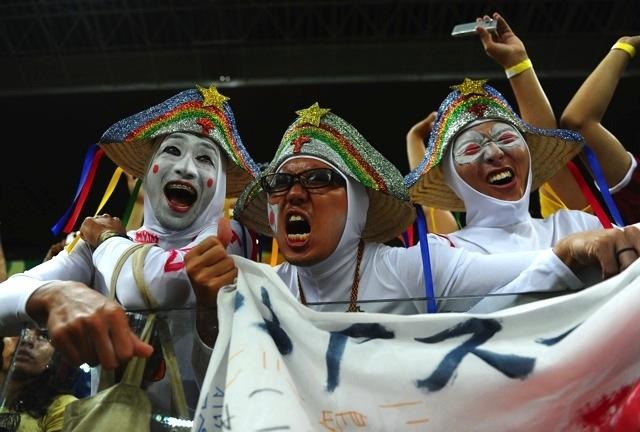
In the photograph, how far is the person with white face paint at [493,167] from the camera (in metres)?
2.10

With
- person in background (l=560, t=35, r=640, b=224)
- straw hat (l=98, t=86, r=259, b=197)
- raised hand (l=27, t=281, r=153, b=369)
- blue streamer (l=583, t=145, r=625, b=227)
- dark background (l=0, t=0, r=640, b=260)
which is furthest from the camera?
dark background (l=0, t=0, r=640, b=260)

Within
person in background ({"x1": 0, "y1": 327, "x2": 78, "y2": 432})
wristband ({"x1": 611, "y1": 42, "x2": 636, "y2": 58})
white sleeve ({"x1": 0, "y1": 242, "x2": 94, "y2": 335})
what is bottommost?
person in background ({"x1": 0, "y1": 327, "x2": 78, "y2": 432})

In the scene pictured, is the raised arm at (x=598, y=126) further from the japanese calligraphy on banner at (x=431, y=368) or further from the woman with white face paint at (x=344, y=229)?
the japanese calligraphy on banner at (x=431, y=368)

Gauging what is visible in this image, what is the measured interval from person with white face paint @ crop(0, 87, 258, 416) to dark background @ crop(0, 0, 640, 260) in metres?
3.57

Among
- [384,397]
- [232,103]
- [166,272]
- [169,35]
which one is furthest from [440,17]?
[384,397]

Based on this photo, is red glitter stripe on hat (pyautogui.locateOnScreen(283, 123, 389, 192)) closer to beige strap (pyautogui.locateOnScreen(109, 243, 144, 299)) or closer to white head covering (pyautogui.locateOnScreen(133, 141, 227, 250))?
white head covering (pyautogui.locateOnScreen(133, 141, 227, 250))

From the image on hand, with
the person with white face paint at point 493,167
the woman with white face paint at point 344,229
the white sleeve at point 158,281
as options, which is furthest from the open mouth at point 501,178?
the white sleeve at point 158,281

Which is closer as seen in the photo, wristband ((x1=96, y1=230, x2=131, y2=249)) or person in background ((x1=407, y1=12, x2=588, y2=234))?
wristband ((x1=96, y1=230, x2=131, y2=249))

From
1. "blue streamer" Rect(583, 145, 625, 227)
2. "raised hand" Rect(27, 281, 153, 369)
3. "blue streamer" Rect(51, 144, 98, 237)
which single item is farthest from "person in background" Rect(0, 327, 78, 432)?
"blue streamer" Rect(583, 145, 625, 227)

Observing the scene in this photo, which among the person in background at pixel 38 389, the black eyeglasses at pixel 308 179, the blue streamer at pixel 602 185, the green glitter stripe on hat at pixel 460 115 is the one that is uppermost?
the green glitter stripe on hat at pixel 460 115

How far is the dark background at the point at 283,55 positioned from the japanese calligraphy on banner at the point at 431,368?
459cm

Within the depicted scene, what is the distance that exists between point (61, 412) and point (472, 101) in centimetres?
150

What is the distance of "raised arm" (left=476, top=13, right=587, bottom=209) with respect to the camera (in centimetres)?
240

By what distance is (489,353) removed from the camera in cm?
124
